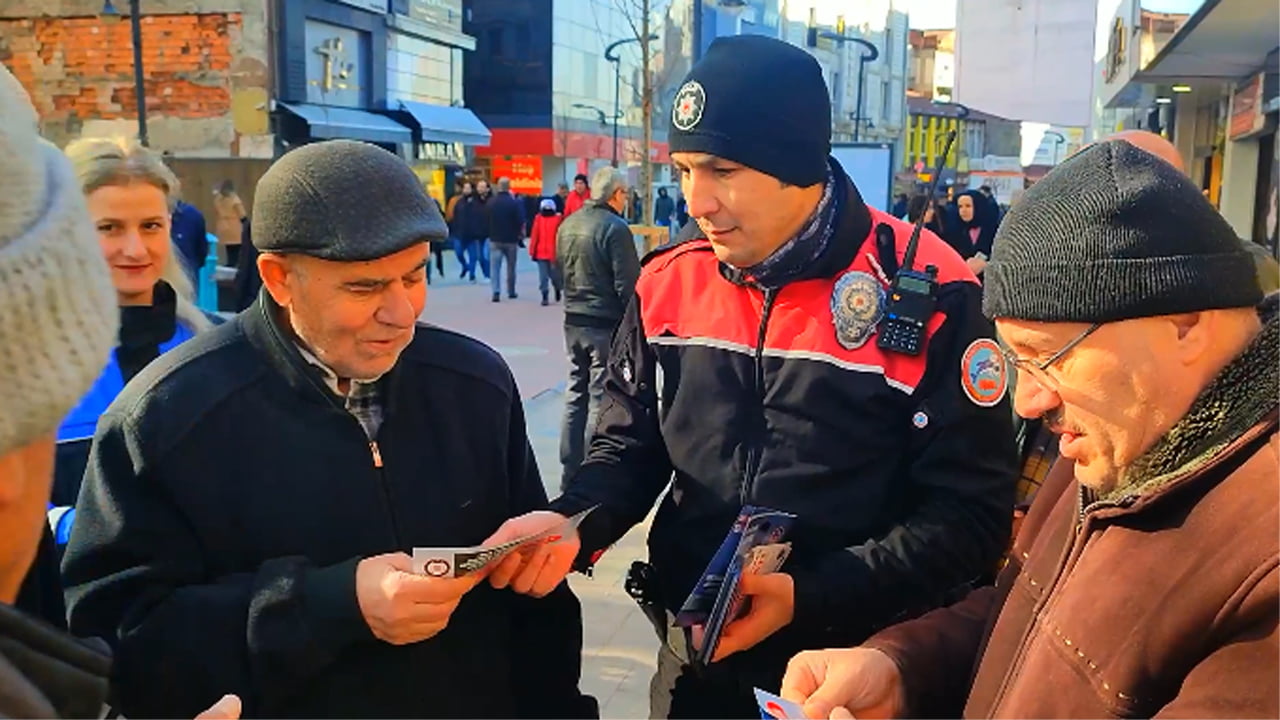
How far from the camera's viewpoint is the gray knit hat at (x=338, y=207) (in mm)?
1861

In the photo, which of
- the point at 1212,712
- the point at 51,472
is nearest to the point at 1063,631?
the point at 1212,712

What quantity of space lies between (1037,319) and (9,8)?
76.2 feet

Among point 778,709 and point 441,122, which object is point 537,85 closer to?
point 441,122

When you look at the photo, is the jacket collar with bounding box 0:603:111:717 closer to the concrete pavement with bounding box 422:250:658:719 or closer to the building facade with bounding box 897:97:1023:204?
the concrete pavement with bounding box 422:250:658:719

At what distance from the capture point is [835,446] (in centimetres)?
220

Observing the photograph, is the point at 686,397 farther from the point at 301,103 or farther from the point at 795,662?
the point at 301,103

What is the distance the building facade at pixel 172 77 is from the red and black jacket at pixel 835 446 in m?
18.6

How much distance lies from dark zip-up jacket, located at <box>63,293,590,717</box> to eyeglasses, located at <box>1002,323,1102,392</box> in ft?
3.47

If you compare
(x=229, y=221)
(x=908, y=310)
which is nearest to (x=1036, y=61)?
(x=908, y=310)

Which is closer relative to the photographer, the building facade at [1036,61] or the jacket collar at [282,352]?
the jacket collar at [282,352]

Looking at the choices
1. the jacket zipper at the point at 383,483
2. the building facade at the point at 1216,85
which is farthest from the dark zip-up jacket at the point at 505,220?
the jacket zipper at the point at 383,483

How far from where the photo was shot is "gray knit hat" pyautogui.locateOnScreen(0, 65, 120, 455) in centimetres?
88

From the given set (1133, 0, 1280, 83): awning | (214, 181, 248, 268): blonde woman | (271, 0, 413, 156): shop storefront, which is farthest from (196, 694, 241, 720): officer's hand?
(271, 0, 413, 156): shop storefront

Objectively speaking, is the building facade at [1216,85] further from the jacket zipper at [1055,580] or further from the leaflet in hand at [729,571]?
the jacket zipper at [1055,580]
